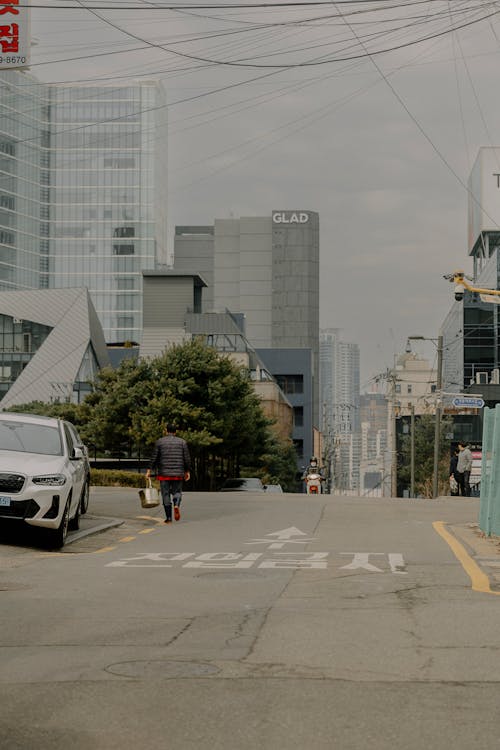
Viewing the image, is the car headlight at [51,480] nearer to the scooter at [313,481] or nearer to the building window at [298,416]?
the scooter at [313,481]

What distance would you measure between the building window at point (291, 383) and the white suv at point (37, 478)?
438ft

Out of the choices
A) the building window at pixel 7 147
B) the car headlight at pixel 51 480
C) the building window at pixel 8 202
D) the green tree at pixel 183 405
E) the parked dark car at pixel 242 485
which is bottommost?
the parked dark car at pixel 242 485

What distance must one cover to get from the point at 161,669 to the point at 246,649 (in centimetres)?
94

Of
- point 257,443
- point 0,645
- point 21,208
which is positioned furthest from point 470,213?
point 0,645

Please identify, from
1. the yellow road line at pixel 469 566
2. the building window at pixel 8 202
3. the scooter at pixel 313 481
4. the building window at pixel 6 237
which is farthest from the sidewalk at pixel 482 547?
the building window at pixel 8 202

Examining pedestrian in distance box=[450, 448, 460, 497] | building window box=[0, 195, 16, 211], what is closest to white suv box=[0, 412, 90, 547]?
pedestrian in distance box=[450, 448, 460, 497]

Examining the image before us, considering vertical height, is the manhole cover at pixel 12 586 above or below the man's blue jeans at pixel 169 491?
below

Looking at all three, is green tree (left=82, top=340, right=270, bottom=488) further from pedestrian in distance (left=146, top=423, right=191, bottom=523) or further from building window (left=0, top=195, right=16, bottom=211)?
building window (left=0, top=195, right=16, bottom=211)

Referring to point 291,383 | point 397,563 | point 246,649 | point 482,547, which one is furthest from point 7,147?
point 246,649

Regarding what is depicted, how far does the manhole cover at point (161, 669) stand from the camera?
6688mm

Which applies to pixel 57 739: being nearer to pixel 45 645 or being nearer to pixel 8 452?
pixel 45 645

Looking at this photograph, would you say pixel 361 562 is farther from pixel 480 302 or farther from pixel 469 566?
pixel 480 302

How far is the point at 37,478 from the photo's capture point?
48.9 feet

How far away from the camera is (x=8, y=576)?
12039 mm
